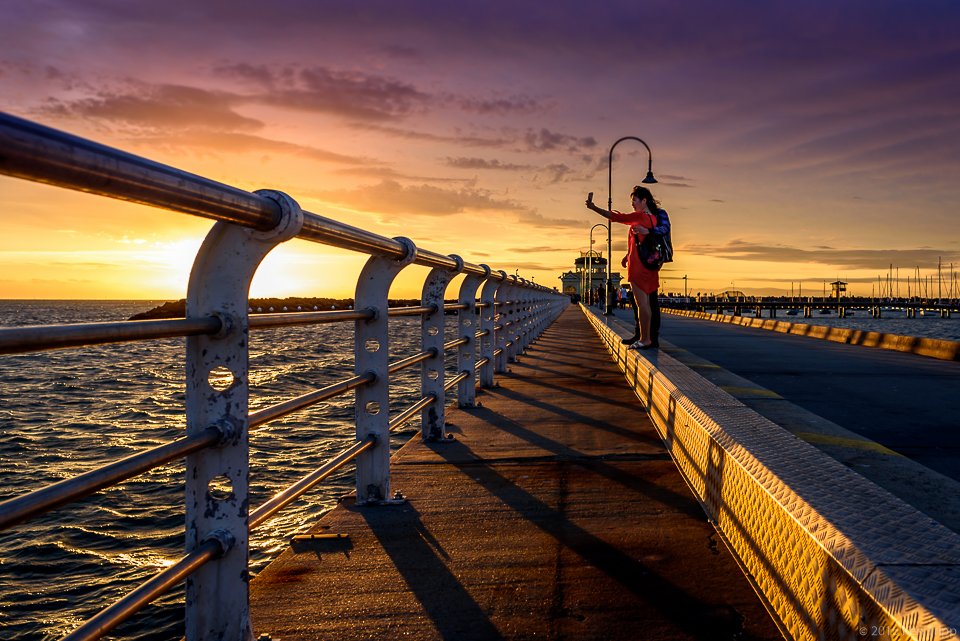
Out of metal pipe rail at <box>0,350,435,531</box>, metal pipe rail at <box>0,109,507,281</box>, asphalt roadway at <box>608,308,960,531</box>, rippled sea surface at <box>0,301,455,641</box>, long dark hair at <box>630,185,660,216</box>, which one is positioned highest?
long dark hair at <box>630,185,660,216</box>

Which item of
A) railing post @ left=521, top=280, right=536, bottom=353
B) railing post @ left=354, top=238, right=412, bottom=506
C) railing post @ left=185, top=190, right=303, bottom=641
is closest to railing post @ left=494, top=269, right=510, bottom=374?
railing post @ left=521, top=280, right=536, bottom=353

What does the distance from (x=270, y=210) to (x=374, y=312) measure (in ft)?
Answer: 4.37

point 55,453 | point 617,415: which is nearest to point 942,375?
point 617,415

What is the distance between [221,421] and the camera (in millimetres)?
1756

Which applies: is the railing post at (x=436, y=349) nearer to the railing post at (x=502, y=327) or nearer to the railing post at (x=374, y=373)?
the railing post at (x=374, y=373)

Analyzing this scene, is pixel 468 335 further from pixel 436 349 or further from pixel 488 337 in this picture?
pixel 488 337

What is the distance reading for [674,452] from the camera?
11.6 ft

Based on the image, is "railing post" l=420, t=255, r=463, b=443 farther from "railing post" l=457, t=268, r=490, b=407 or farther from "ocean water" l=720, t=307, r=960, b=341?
"ocean water" l=720, t=307, r=960, b=341

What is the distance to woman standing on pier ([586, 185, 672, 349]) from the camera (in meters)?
6.53

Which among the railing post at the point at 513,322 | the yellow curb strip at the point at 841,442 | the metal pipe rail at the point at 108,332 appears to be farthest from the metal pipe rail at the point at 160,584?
the railing post at the point at 513,322

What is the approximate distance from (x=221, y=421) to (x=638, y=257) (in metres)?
5.57

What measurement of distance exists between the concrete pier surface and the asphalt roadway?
95cm

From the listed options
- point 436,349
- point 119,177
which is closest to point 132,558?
point 436,349

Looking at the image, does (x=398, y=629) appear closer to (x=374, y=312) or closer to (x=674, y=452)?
(x=374, y=312)
